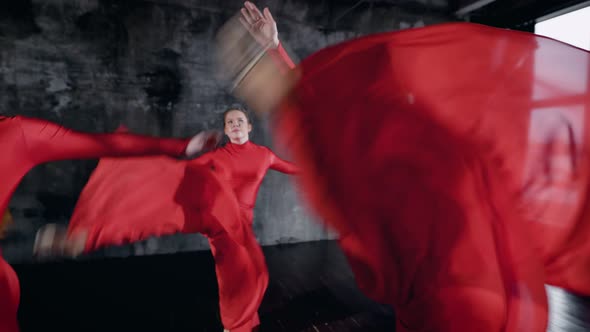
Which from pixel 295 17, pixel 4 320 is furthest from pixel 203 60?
pixel 4 320

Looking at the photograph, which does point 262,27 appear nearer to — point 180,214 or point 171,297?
point 180,214

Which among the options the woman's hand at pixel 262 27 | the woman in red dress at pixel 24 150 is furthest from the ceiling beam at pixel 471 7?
the woman in red dress at pixel 24 150

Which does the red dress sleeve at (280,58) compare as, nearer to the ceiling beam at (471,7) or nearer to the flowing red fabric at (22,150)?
the flowing red fabric at (22,150)

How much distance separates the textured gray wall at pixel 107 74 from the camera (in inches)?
111

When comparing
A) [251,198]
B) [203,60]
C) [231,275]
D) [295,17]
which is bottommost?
[231,275]

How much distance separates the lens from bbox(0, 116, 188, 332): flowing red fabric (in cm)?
98

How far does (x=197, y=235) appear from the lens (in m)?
3.33

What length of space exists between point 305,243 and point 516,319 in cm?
306

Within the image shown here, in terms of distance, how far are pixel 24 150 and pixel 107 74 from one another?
227cm

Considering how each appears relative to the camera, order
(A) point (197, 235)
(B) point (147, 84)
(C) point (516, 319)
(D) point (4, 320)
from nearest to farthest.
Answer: (C) point (516, 319) → (D) point (4, 320) → (B) point (147, 84) → (A) point (197, 235)

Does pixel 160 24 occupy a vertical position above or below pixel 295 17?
below

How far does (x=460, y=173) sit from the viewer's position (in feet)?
2.50

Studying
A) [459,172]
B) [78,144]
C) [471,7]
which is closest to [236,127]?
[78,144]

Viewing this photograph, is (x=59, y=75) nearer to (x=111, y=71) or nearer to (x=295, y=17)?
(x=111, y=71)
